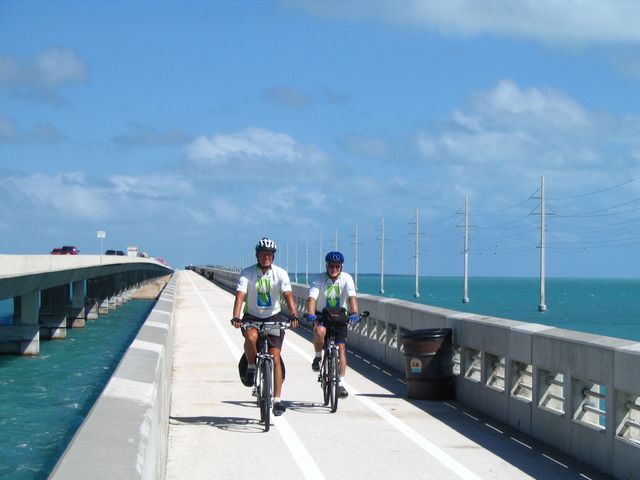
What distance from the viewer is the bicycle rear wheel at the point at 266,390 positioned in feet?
40.5

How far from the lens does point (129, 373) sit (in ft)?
30.6

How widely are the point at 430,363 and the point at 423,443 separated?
3.87 metres

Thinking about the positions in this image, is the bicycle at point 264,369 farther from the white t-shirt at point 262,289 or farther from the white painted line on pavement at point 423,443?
the white painted line on pavement at point 423,443

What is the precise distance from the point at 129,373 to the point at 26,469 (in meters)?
9.18

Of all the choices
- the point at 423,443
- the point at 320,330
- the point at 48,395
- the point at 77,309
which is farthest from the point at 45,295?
the point at 423,443

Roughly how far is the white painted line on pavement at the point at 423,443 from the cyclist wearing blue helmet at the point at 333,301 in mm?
785

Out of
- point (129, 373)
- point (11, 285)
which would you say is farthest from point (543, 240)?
point (129, 373)

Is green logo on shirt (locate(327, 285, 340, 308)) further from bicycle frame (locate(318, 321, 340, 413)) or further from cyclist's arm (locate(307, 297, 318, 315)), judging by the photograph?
bicycle frame (locate(318, 321, 340, 413))

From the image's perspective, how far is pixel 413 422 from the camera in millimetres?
13727

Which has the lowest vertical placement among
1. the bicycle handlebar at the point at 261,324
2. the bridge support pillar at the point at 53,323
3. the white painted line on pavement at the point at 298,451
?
the bridge support pillar at the point at 53,323

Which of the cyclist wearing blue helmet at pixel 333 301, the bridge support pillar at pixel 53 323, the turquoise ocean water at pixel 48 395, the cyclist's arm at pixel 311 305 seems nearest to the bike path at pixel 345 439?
the cyclist wearing blue helmet at pixel 333 301

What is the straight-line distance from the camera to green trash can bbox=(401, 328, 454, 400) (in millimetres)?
15867

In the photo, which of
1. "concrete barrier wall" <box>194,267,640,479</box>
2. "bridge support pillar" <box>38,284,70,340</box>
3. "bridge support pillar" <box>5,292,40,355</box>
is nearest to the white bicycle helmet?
"concrete barrier wall" <box>194,267,640,479</box>

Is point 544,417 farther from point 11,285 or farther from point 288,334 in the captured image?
point 11,285
